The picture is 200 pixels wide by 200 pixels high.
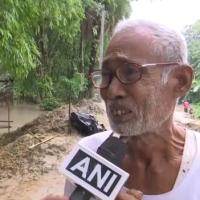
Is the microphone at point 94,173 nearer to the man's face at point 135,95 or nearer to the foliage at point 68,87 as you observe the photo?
the man's face at point 135,95

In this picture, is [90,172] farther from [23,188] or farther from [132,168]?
[23,188]

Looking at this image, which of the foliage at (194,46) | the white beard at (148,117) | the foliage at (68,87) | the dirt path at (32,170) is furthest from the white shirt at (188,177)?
the foliage at (194,46)

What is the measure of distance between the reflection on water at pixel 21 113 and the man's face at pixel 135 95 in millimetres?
13601

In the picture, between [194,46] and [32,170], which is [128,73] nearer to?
[32,170]

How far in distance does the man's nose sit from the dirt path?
4.45m

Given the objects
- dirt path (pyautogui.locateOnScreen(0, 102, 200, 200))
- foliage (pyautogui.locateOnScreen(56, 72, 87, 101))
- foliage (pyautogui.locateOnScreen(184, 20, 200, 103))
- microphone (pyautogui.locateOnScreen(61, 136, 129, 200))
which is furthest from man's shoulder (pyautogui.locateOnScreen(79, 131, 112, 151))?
foliage (pyautogui.locateOnScreen(184, 20, 200, 103))

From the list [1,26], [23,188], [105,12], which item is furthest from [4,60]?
[105,12]

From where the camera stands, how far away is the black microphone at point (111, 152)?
104cm

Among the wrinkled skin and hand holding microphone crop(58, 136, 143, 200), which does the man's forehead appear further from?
hand holding microphone crop(58, 136, 143, 200)

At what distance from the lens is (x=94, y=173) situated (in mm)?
1061

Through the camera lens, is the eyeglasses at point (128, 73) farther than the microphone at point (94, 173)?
Yes

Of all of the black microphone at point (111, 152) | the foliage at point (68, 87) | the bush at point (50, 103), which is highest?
the black microphone at point (111, 152)

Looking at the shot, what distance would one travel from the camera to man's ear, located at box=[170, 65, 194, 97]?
137 centimetres

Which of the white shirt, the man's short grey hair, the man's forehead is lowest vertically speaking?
the white shirt
